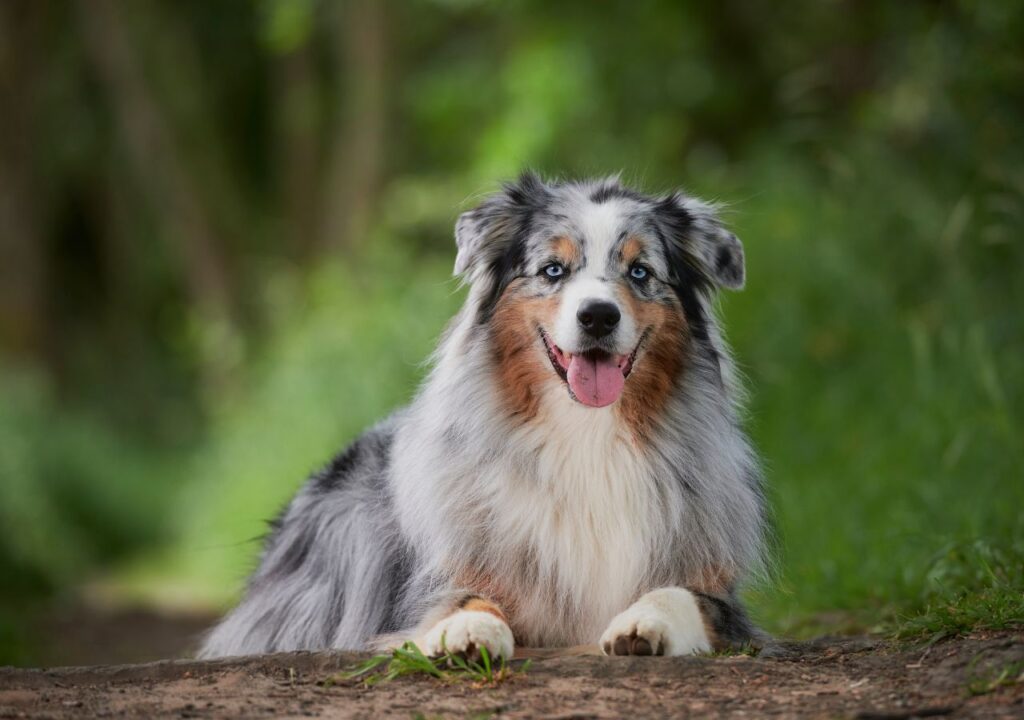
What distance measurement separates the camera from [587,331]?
4.18 m

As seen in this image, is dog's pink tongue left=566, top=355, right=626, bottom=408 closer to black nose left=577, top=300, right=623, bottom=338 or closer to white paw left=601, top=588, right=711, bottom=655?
black nose left=577, top=300, right=623, bottom=338

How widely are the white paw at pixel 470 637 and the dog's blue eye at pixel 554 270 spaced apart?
1163 mm

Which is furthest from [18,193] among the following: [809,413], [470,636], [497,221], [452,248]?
[470,636]

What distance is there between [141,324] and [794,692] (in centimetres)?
2353

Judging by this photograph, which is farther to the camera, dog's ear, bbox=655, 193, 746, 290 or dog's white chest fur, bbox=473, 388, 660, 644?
dog's ear, bbox=655, 193, 746, 290

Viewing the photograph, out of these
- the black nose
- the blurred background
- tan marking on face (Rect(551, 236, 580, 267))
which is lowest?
the black nose

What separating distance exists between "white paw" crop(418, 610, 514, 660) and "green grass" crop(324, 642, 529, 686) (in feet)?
0.07

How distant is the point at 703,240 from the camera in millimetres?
4723

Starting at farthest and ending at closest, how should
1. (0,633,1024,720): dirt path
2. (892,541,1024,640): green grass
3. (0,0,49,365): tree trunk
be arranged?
1. (0,0,49,365): tree trunk
2. (892,541,1024,640): green grass
3. (0,633,1024,720): dirt path

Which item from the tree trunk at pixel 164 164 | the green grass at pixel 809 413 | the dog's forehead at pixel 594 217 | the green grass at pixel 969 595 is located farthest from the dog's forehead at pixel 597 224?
the tree trunk at pixel 164 164

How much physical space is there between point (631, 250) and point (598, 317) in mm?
372

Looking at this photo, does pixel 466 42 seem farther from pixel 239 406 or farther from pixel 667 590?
pixel 667 590

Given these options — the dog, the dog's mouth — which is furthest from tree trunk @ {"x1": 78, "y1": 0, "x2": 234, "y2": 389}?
the dog's mouth

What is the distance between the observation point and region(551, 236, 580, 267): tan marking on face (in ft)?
14.5
